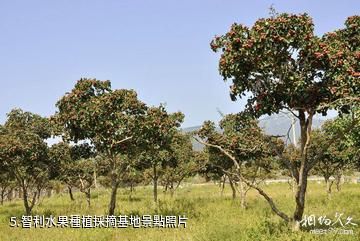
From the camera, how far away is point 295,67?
503 inches

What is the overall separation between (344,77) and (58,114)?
1488 centimetres

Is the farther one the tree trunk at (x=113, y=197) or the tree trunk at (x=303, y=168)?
the tree trunk at (x=113, y=197)

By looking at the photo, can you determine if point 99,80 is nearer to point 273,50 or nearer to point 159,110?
point 159,110

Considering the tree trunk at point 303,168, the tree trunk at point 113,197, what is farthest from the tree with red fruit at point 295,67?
the tree trunk at point 113,197

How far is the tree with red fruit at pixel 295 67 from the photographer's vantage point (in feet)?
39.1

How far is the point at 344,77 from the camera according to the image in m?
11.8

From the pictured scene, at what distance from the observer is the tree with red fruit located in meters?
11.9

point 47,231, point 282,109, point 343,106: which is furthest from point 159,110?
point 343,106

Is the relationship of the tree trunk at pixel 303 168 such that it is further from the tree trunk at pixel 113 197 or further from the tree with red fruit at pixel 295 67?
the tree trunk at pixel 113 197
